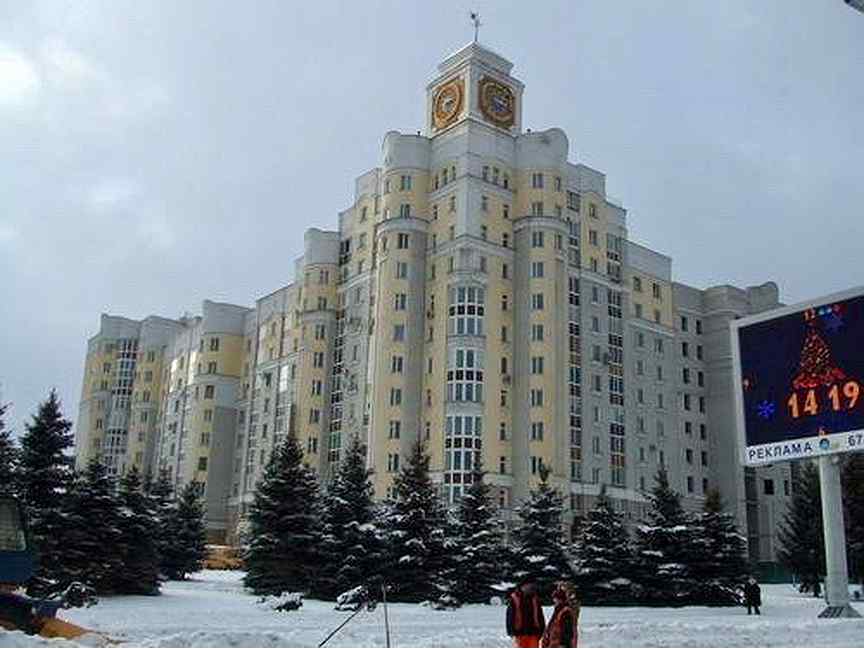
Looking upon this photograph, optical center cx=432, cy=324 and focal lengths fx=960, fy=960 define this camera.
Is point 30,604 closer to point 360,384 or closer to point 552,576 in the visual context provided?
point 552,576

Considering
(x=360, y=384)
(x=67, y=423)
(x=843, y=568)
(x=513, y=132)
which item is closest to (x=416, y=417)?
(x=360, y=384)

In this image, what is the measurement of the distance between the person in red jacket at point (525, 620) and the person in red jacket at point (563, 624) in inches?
11.5

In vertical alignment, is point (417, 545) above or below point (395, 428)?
below

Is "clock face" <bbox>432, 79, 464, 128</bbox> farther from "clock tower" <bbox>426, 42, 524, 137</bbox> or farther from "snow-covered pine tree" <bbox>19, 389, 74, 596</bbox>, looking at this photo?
"snow-covered pine tree" <bbox>19, 389, 74, 596</bbox>

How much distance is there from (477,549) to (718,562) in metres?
10.8

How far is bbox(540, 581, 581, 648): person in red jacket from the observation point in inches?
589

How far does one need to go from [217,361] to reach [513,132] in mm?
48105

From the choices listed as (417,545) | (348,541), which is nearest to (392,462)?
(348,541)

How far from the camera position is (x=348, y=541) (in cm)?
4097

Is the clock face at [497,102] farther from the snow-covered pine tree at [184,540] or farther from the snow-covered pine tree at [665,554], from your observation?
the snow-covered pine tree at [665,554]

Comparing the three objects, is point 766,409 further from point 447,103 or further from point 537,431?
point 447,103

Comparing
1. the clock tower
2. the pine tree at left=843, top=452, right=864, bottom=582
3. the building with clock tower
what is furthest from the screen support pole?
the clock tower

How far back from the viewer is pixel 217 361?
114 m

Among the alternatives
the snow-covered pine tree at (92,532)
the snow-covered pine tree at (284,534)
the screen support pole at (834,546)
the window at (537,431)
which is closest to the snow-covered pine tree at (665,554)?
the screen support pole at (834,546)
